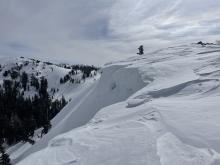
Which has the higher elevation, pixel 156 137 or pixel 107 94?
pixel 107 94

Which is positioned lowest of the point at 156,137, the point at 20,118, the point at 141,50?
the point at 20,118

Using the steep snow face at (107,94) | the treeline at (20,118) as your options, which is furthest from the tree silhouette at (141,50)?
the treeline at (20,118)

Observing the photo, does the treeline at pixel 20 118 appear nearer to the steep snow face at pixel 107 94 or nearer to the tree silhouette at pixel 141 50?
the tree silhouette at pixel 141 50

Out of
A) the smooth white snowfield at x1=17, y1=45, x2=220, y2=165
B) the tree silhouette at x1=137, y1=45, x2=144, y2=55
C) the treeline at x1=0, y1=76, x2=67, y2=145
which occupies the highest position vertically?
the tree silhouette at x1=137, y1=45, x2=144, y2=55

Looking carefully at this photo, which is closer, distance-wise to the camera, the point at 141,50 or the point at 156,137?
the point at 156,137

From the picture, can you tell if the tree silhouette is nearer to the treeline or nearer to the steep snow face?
the steep snow face

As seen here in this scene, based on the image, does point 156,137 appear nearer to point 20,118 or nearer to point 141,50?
point 141,50

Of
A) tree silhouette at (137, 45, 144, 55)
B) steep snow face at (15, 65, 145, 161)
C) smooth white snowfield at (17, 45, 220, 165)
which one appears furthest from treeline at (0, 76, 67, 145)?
smooth white snowfield at (17, 45, 220, 165)

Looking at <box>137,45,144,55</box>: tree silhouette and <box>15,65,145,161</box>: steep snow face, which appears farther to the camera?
<box>137,45,144,55</box>: tree silhouette

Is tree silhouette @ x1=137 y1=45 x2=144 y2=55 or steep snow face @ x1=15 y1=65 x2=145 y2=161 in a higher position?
tree silhouette @ x1=137 y1=45 x2=144 y2=55

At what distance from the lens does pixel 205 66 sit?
2238 centimetres

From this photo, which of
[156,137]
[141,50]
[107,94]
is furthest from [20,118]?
[156,137]

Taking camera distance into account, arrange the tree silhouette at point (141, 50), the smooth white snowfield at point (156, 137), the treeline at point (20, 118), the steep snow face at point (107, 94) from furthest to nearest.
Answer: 1. the treeline at point (20, 118)
2. the tree silhouette at point (141, 50)
3. the steep snow face at point (107, 94)
4. the smooth white snowfield at point (156, 137)

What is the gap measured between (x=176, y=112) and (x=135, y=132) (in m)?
2.65
